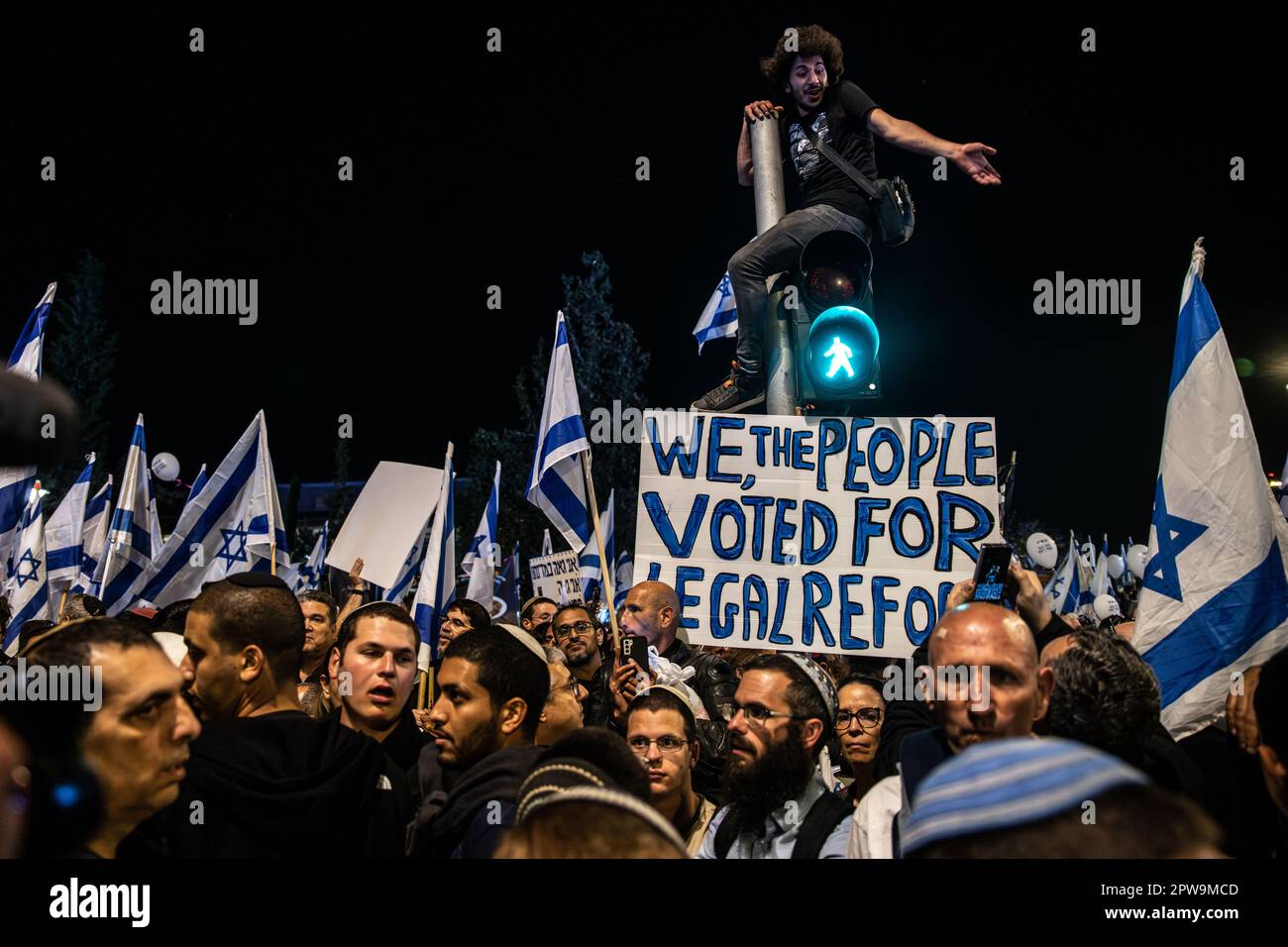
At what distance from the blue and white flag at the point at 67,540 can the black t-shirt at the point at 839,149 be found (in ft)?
26.5

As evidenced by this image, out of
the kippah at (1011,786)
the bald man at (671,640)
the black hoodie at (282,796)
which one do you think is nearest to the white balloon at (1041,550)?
the bald man at (671,640)

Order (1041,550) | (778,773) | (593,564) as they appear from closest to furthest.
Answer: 1. (778,773)
2. (593,564)
3. (1041,550)

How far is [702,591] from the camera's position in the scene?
6.01 metres

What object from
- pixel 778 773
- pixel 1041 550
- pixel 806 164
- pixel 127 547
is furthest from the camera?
pixel 1041 550

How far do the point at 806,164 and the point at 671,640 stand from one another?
2.92 metres

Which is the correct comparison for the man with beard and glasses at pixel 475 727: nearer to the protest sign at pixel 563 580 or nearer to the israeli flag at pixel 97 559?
the protest sign at pixel 563 580

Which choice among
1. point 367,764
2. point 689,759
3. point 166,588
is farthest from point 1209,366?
point 166,588

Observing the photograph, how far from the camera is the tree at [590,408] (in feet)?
98.9

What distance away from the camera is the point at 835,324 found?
5.95 meters

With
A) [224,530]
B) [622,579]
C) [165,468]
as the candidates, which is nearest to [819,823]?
[224,530]

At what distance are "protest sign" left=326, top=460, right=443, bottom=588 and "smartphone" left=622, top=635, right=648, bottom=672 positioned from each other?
2192 millimetres

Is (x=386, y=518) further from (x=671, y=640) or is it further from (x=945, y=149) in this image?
(x=945, y=149)
